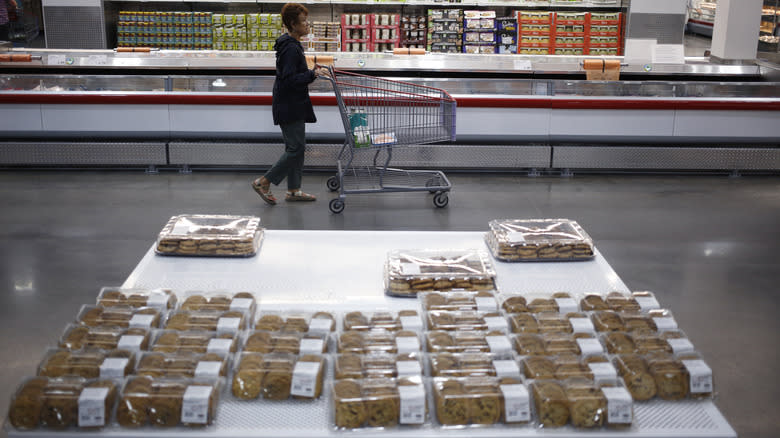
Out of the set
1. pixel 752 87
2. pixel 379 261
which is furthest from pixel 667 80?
pixel 379 261

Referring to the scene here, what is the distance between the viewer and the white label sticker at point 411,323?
8.02ft

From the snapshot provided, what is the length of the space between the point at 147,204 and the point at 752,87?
5791mm

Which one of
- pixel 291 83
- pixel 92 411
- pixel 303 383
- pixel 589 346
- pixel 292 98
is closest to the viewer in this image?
pixel 92 411

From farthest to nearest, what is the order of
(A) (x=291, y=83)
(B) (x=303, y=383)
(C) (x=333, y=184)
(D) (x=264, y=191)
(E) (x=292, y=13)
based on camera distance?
(C) (x=333, y=184)
(D) (x=264, y=191)
(A) (x=291, y=83)
(E) (x=292, y=13)
(B) (x=303, y=383)

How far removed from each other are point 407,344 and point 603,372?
0.56 m

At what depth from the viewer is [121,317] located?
2.44m

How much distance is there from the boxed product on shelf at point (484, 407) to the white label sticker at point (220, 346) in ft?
2.07

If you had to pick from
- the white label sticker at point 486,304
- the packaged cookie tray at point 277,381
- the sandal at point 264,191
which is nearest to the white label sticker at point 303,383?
the packaged cookie tray at point 277,381

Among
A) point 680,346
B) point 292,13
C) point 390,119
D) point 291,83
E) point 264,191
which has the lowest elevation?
point 264,191

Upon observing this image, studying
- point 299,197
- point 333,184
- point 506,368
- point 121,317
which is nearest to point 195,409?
point 121,317

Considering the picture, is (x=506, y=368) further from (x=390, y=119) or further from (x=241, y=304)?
(x=390, y=119)

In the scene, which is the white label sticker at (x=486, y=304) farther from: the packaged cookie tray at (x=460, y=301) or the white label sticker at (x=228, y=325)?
the white label sticker at (x=228, y=325)

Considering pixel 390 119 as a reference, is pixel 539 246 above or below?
below

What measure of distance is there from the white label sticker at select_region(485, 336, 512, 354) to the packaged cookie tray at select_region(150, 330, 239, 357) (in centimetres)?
76
